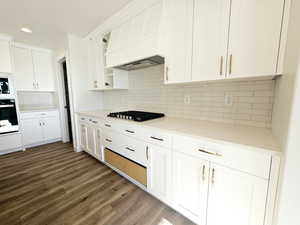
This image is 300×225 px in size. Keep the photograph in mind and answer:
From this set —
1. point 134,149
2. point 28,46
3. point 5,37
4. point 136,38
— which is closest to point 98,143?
point 134,149

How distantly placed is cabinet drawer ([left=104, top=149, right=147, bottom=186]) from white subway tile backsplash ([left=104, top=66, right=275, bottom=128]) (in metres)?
0.88

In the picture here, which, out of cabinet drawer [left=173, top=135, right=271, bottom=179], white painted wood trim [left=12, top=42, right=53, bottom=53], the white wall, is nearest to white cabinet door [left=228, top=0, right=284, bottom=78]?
the white wall

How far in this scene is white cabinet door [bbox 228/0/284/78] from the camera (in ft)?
3.07

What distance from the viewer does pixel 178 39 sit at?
56.1 inches

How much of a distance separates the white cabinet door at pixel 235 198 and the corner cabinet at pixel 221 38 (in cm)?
78

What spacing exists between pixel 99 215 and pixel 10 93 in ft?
10.6

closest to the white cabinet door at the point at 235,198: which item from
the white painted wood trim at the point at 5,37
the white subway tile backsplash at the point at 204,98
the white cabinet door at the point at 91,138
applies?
the white subway tile backsplash at the point at 204,98

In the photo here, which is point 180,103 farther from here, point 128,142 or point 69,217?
point 69,217

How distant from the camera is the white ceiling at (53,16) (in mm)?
1773

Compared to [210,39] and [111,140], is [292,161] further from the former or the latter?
[111,140]

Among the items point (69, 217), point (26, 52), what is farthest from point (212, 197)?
point (26, 52)

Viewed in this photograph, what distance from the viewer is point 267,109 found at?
4.18 ft

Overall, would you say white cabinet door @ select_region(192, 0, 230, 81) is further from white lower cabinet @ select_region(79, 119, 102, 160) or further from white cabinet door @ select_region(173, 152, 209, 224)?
white lower cabinet @ select_region(79, 119, 102, 160)

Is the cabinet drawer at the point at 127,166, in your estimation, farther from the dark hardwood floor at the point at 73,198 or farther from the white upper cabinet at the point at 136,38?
the white upper cabinet at the point at 136,38
